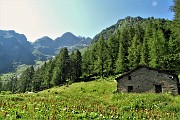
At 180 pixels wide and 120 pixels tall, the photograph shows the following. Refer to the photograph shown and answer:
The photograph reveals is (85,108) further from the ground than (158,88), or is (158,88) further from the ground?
(158,88)

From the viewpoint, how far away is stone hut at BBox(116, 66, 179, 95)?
152ft

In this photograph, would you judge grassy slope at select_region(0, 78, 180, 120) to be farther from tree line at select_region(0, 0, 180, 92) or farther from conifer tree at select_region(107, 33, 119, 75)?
conifer tree at select_region(107, 33, 119, 75)

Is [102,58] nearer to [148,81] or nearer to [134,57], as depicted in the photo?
[134,57]

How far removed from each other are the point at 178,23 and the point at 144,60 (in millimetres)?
36698

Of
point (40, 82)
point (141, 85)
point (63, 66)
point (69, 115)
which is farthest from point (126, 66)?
point (69, 115)

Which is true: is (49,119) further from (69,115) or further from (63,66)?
(63,66)

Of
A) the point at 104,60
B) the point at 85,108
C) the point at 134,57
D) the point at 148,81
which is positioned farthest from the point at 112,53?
the point at 85,108

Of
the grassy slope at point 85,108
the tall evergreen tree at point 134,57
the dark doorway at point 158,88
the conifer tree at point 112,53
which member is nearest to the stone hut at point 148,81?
the dark doorway at point 158,88

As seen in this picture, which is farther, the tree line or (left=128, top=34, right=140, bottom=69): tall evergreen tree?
the tree line

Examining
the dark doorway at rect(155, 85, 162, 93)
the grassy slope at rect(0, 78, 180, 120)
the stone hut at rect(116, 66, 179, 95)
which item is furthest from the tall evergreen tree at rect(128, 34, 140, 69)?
Answer: the grassy slope at rect(0, 78, 180, 120)

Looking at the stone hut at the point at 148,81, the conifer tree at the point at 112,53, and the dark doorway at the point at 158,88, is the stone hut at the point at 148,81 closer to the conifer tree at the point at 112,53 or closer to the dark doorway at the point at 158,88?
the dark doorway at the point at 158,88

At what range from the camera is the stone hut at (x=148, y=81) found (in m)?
46.4

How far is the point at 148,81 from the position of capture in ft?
157

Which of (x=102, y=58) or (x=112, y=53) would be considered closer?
(x=102, y=58)
